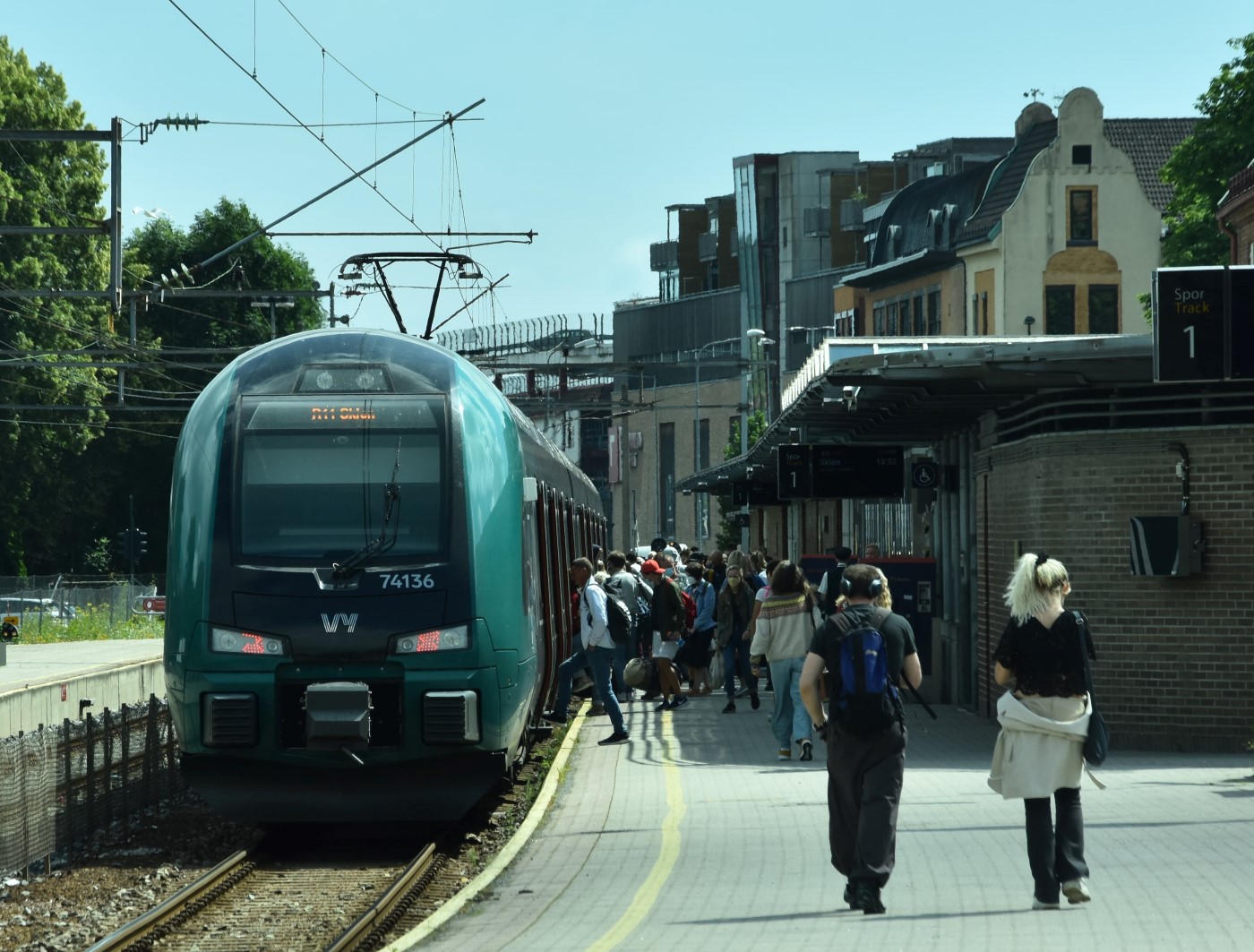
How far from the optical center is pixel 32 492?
180ft

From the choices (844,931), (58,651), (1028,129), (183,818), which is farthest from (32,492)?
(844,931)

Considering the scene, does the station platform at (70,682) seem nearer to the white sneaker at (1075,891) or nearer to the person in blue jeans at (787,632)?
the person in blue jeans at (787,632)

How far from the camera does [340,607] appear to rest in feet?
40.9

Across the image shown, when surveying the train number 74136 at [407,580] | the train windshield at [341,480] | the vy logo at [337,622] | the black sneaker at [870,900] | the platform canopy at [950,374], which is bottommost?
the black sneaker at [870,900]

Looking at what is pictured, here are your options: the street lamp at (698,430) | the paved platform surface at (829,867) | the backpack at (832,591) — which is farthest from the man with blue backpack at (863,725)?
the street lamp at (698,430)

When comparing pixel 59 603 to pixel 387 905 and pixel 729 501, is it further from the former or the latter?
pixel 387 905

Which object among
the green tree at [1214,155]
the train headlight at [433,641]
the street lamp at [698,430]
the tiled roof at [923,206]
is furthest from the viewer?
the street lamp at [698,430]

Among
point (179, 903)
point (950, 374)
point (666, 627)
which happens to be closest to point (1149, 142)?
point (666, 627)

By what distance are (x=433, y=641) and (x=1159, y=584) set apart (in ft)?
22.8

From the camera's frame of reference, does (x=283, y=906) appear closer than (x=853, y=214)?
Yes

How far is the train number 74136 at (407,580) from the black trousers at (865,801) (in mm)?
3864

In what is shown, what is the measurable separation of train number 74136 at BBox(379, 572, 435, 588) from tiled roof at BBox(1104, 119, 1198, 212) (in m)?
48.3

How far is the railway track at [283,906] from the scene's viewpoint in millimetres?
10055

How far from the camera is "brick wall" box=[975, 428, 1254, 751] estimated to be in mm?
16500
